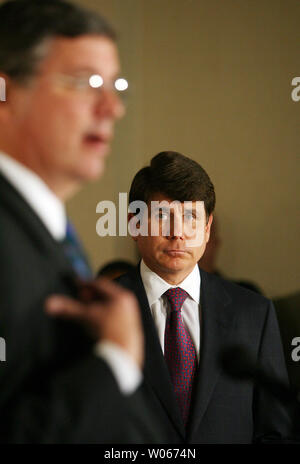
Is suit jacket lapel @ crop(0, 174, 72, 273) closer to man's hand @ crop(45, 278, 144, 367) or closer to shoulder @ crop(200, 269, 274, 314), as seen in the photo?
man's hand @ crop(45, 278, 144, 367)

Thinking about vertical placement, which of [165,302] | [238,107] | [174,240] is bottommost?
[165,302]

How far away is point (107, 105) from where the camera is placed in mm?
654

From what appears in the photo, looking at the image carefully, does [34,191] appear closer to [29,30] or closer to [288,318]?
[29,30]

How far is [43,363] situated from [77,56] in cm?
32

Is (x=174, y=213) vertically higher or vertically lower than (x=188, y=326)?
higher

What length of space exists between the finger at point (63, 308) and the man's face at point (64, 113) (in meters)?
0.13

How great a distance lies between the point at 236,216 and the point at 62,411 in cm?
126

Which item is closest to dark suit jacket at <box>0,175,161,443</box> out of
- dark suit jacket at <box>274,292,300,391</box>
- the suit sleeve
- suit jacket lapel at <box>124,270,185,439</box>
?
the suit sleeve

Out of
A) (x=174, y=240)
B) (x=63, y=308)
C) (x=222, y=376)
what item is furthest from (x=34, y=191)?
(x=222, y=376)

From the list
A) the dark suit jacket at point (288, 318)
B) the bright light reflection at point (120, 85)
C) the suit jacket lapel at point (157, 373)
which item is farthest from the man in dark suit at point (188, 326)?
the dark suit jacket at point (288, 318)

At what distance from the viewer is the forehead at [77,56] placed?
2.13 feet

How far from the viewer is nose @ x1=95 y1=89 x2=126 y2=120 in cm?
65

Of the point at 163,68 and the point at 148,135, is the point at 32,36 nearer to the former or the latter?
the point at 148,135
